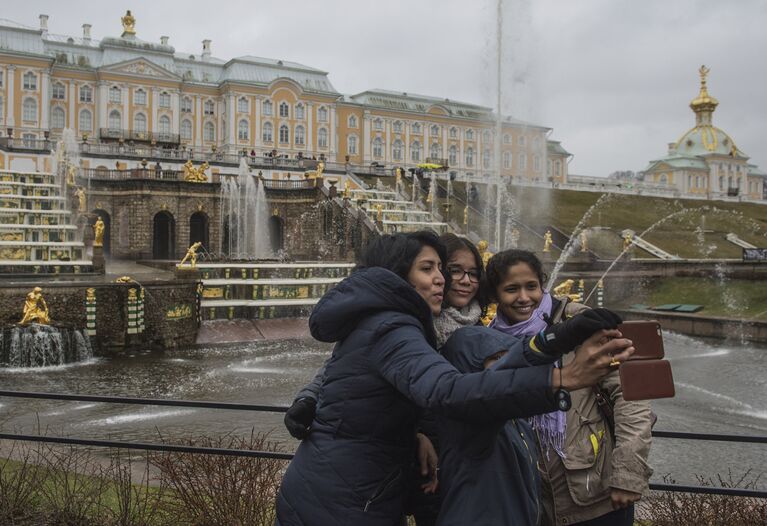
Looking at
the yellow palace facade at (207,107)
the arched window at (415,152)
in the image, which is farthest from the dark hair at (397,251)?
the arched window at (415,152)

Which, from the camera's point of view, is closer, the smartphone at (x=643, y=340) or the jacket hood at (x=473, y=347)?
the smartphone at (x=643, y=340)

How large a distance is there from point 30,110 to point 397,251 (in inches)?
2778

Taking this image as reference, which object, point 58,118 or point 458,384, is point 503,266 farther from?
point 58,118

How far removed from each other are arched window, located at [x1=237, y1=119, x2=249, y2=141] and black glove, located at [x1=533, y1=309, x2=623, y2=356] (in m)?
71.9

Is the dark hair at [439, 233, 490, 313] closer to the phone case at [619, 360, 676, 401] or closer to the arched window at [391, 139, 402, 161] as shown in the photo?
the phone case at [619, 360, 676, 401]

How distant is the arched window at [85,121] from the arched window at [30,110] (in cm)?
393

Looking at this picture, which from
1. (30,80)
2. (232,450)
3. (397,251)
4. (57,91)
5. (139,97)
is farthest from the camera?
(139,97)

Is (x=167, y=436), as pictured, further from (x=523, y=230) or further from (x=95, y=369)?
(x=523, y=230)

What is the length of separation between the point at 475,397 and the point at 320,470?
809 mm

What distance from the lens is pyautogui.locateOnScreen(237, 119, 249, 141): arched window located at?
70812mm

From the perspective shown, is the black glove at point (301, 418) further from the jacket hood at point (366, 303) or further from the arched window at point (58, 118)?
the arched window at point (58, 118)

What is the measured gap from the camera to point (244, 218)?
41312 mm

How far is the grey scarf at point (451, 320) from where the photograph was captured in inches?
119

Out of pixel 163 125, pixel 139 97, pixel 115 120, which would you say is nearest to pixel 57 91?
pixel 115 120
